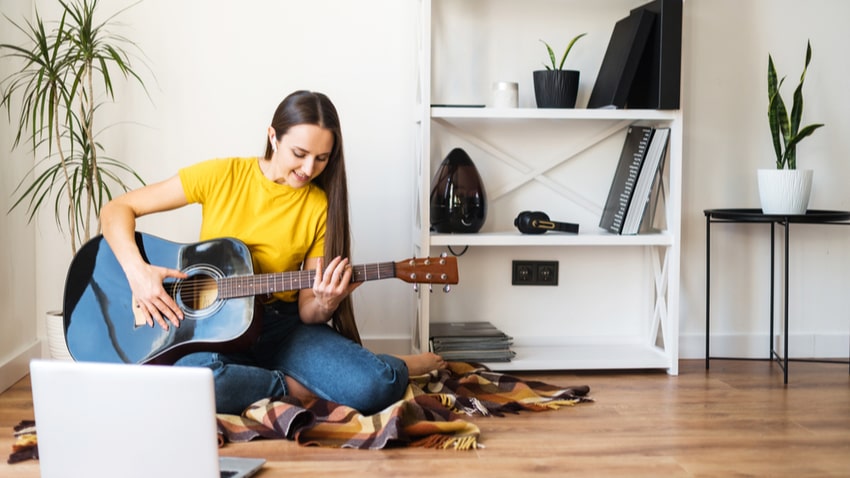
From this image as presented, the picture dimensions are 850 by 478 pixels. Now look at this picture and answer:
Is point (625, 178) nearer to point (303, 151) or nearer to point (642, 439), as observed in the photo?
point (642, 439)

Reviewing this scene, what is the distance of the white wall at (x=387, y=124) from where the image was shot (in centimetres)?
286

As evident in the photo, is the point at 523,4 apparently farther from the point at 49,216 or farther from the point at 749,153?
the point at 49,216

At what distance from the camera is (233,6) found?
287cm

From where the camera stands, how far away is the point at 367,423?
7.00 feet

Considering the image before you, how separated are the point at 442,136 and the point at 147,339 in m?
1.25

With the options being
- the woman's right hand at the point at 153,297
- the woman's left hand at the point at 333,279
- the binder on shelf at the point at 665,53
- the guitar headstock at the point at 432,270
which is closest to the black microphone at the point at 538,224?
the binder on shelf at the point at 665,53

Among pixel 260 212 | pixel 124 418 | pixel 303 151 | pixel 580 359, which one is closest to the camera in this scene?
pixel 124 418

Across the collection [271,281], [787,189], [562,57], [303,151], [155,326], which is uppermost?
[562,57]

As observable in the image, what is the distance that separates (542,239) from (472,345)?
396 mm

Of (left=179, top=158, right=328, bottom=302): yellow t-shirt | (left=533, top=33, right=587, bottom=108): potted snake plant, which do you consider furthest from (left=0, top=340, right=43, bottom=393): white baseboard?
(left=533, top=33, right=587, bottom=108): potted snake plant

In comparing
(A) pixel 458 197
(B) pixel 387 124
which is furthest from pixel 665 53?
(B) pixel 387 124

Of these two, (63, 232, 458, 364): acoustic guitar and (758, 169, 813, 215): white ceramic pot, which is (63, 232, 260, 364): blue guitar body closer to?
(63, 232, 458, 364): acoustic guitar

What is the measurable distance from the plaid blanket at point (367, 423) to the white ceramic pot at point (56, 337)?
0.47 meters

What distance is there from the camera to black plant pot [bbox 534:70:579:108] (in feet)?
9.12
